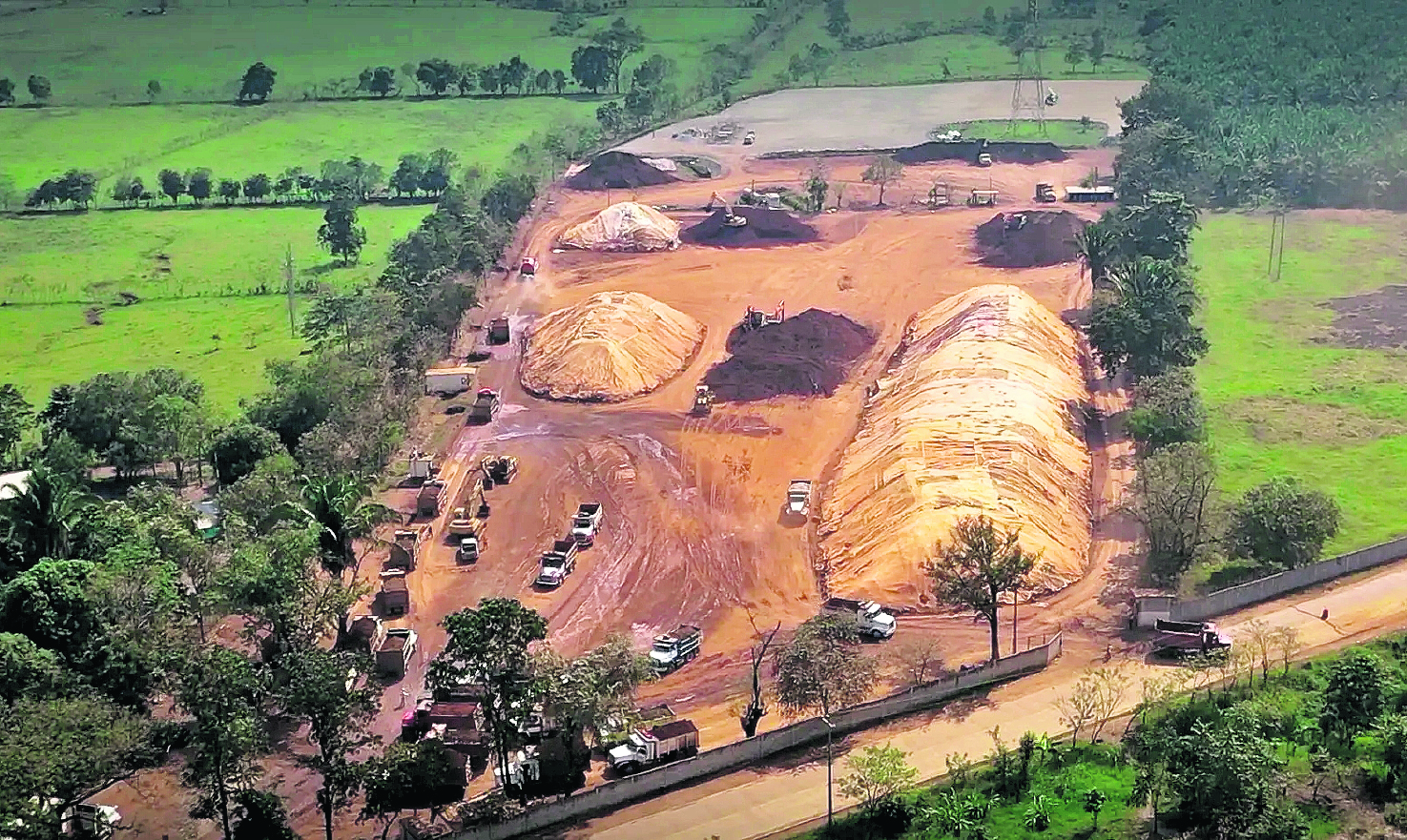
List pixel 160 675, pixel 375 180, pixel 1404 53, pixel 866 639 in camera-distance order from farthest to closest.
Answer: pixel 1404 53
pixel 375 180
pixel 866 639
pixel 160 675

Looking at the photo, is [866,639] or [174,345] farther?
[174,345]

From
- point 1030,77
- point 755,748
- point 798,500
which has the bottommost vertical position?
point 755,748

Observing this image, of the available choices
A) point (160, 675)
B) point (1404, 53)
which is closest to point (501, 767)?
point (160, 675)

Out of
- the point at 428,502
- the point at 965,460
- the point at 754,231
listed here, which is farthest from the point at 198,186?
the point at 965,460

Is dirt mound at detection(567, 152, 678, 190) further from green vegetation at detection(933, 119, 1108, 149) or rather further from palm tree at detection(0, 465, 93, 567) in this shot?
palm tree at detection(0, 465, 93, 567)

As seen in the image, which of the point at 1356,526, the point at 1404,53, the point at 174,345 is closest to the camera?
the point at 1356,526

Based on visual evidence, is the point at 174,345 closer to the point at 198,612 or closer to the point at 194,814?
the point at 198,612

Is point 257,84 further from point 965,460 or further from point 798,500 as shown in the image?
point 965,460

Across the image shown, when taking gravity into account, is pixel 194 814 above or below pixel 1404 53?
below
